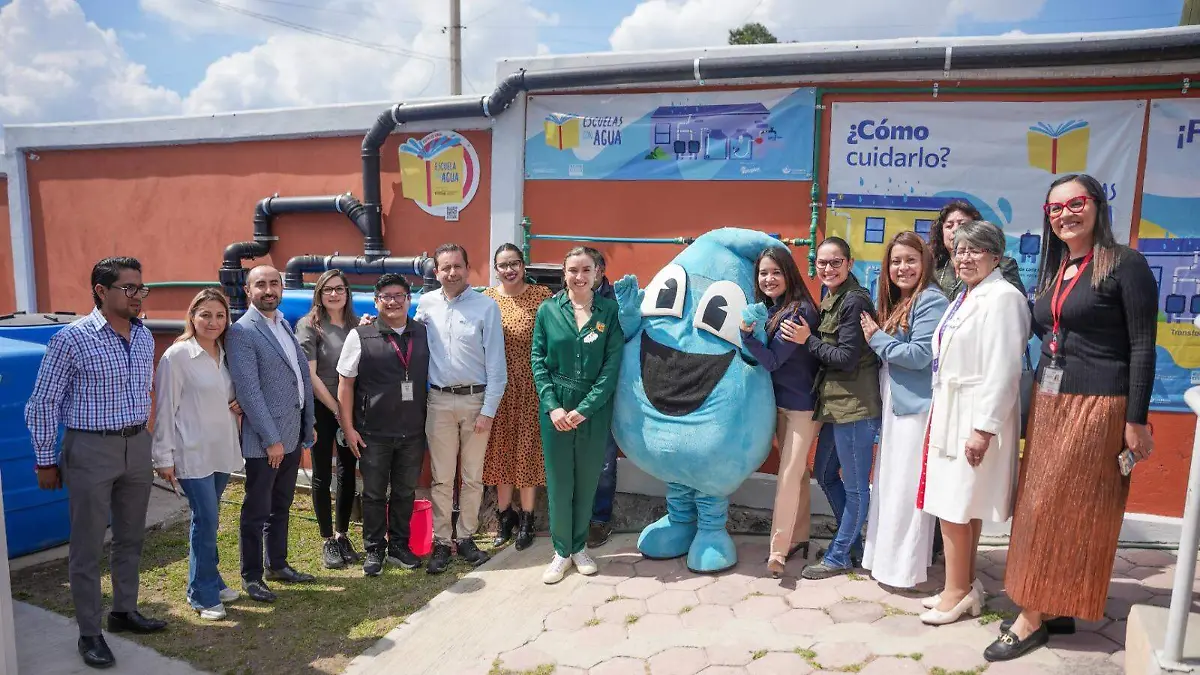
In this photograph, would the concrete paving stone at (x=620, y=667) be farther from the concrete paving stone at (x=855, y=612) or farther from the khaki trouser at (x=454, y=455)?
the khaki trouser at (x=454, y=455)

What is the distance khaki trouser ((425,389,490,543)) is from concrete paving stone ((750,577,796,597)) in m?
1.73

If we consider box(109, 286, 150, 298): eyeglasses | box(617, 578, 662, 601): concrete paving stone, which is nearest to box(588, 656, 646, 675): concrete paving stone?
box(617, 578, 662, 601): concrete paving stone

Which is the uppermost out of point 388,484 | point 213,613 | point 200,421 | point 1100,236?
point 1100,236

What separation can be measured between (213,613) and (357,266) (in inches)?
140

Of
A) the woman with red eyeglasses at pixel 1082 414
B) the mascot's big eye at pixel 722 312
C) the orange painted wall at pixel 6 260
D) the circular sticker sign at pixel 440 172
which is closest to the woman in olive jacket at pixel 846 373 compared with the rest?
the mascot's big eye at pixel 722 312

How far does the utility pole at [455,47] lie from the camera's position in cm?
1638

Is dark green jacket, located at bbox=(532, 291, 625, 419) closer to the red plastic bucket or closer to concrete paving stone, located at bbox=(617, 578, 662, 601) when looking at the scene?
concrete paving stone, located at bbox=(617, 578, 662, 601)

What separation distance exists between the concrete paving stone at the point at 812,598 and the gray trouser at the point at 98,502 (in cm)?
323

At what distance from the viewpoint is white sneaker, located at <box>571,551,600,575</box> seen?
436 cm

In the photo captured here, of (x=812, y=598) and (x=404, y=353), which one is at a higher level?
(x=404, y=353)

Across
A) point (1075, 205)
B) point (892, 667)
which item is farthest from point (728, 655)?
point (1075, 205)

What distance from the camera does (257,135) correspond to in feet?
24.1

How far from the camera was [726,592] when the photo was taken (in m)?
4.05

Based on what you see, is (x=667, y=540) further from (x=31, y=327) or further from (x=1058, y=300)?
(x=31, y=327)
